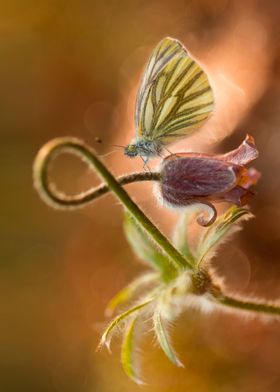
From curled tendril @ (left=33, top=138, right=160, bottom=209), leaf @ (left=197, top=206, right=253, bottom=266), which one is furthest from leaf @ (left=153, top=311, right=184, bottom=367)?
curled tendril @ (left=33, top=138, right=160, bottom=209)

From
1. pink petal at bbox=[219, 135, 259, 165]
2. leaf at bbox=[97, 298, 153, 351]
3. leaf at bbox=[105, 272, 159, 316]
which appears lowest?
leaf at bbox=[105, 272, 159, 316]

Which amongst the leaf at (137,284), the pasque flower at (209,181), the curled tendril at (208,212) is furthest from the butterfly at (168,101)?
the leaf at (137,284)

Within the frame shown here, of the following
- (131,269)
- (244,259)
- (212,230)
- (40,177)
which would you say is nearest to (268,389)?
(244,259)

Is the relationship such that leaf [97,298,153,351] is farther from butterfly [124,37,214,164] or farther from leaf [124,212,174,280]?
butterfly [124,37,214,164]

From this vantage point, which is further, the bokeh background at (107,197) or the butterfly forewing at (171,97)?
the bokeh background at (107,197)

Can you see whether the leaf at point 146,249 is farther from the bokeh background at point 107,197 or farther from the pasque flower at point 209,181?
the bokeh background at point 107,197

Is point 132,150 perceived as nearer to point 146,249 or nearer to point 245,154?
point 245,154
